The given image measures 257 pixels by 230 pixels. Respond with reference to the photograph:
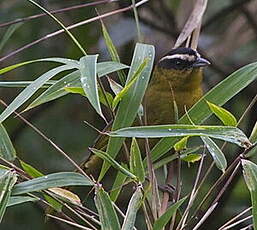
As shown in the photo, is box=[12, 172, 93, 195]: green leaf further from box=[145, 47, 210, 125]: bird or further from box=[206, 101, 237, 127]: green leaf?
box=[145, 47, 210, 125]: bird

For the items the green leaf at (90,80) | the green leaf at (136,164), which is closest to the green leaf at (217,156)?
the green leaf at (136,164)

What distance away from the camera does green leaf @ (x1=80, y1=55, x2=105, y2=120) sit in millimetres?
1817

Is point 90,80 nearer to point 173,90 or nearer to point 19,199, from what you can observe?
point 19,199

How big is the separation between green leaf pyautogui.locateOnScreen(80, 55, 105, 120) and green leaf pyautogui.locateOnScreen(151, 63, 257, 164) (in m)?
0.28

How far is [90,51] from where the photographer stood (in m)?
3.94

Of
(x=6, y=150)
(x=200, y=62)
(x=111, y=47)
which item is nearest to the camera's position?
(x=6, y=150)

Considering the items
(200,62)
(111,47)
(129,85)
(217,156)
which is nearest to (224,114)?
(217,156)

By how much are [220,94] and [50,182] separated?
0.52m

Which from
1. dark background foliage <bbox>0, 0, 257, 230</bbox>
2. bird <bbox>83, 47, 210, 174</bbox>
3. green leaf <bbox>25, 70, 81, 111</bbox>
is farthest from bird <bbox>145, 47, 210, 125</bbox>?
green leaf <bbox>25, 70, 81, 111</bbox>

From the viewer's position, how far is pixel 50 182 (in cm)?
185

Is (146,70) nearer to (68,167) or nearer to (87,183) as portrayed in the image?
(87,183)

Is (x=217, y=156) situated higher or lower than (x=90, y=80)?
lower

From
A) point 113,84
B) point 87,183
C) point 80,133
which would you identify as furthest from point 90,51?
point 87,183

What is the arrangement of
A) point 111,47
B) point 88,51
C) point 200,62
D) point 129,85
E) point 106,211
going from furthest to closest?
point 88,51 < point 200,62 < point 111,47 < point 129,85 < point 106,211
